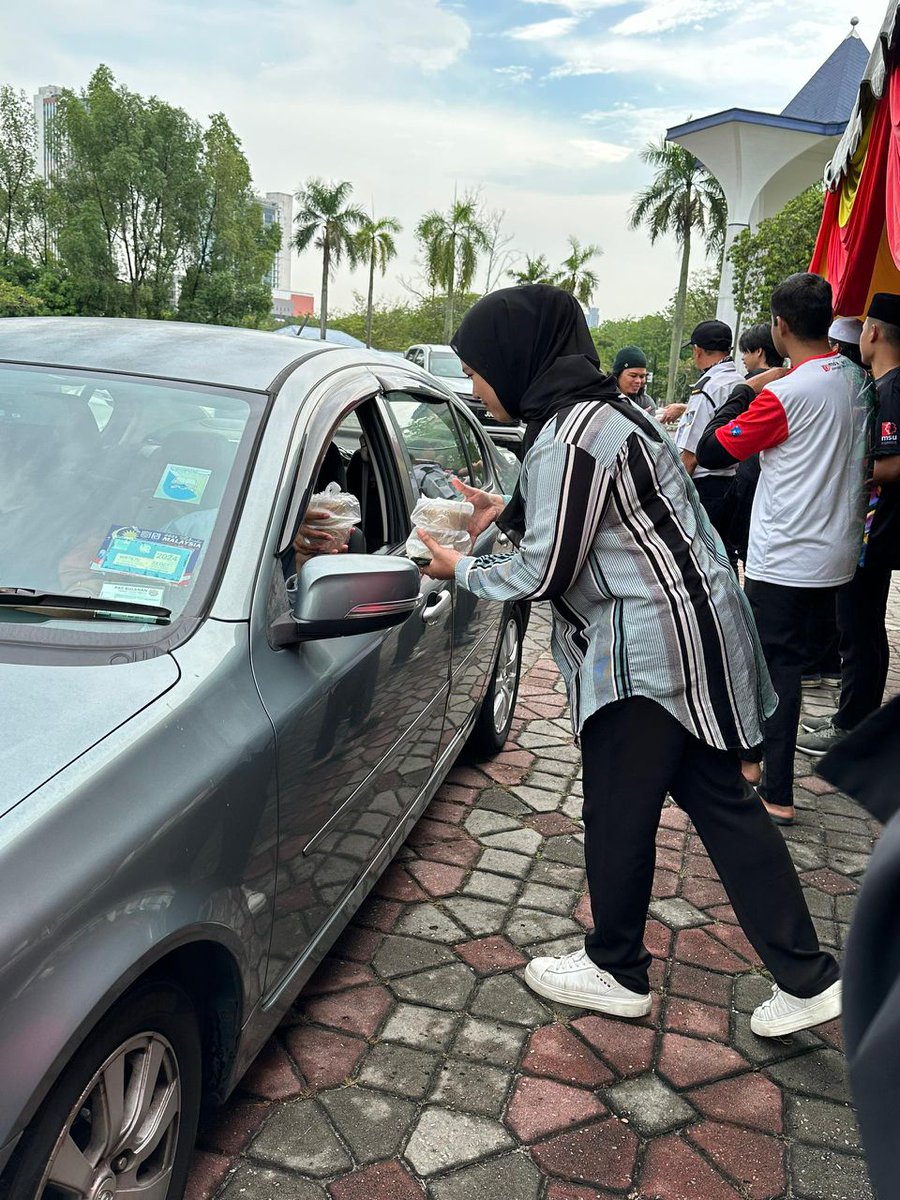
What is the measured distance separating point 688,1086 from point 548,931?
778 mm

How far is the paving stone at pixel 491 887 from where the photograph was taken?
3.55 m

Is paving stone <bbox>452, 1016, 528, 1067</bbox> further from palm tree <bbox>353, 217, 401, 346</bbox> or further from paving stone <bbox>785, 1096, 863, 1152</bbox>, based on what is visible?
palm tree <bbox>353, 217, 401, 346</bbox>

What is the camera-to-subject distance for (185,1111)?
1959mm

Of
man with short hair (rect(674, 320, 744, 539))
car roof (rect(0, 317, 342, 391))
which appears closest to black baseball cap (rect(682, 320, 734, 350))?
man with short hair (rect(674, 320, 744, 539))

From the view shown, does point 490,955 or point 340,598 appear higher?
point 340,598

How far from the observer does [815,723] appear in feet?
17.9

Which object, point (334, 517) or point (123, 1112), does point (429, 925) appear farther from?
point (123, 1112)

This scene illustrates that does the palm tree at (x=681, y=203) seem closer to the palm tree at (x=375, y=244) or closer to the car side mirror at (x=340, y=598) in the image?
the palm tree at (x=375, y=244)

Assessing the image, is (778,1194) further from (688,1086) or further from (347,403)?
(347,403)

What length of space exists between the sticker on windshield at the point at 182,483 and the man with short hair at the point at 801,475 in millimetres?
2293

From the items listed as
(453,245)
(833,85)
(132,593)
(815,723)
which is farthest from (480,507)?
(453,245)

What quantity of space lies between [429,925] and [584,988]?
1.98 ft

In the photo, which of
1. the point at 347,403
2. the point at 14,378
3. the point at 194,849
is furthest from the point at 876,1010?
the point at 14,378

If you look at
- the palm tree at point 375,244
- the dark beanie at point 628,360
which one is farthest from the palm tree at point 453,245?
the dark beanie at point 628,360
